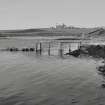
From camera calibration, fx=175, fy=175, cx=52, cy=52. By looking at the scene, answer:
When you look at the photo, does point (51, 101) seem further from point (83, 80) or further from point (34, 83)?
point (83, 80)

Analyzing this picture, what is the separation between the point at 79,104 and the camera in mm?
13672

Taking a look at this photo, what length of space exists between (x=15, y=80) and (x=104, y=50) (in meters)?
29.6

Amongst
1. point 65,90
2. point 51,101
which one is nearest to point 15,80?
point 65,90

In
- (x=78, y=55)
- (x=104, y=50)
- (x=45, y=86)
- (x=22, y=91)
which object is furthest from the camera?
(x=78, y=55)

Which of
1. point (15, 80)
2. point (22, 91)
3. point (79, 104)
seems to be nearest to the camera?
point (79, 104)

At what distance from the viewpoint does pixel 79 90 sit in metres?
17.4

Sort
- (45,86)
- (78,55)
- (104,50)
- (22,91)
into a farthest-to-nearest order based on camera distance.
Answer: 1. (78,55)
2. (104,50)
3. (45,86)
4. (22,91)

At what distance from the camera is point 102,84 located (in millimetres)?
19391

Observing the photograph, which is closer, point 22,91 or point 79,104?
point 79,104

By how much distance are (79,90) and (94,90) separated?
4.85 feet

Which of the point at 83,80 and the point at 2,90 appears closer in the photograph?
the point at 2,90

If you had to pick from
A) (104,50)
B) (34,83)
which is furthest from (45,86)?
(104,50)

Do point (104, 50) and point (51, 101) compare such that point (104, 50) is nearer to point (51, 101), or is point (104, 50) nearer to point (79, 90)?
point (79, 90)

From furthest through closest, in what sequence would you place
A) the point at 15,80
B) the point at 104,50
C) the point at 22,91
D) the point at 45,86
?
1. the point at 104,50
2. the point at 15,80
3. the point at 45,86
4. the point at 22,91
